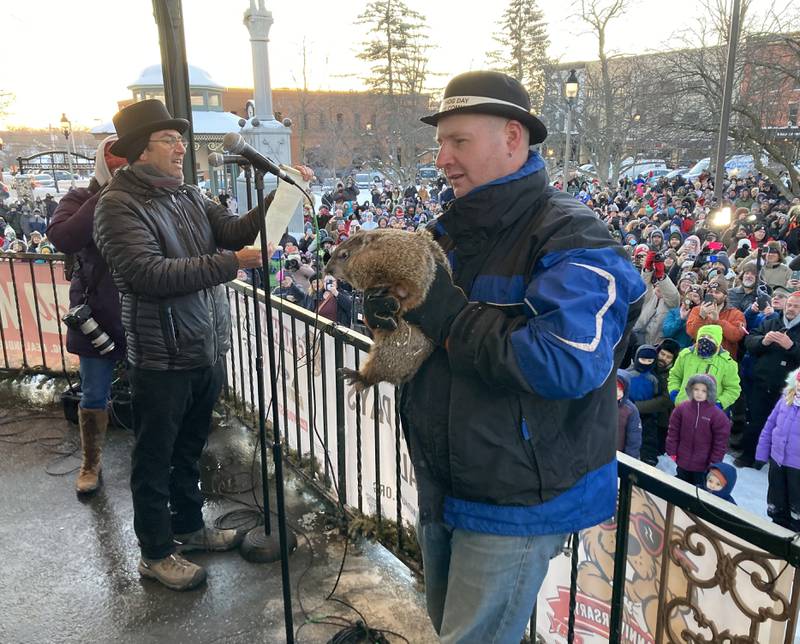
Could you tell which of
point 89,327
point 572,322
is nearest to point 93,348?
point 89,327

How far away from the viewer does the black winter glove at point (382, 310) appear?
1.73 metres

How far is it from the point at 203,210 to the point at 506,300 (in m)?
2.18

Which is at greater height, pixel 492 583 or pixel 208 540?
pixel 492 583

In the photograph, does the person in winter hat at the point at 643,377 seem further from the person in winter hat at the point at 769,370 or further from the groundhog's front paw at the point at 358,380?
the groundhog's front paw at the point at 358,380

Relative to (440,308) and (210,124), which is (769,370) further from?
(210,124)

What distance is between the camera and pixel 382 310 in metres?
1.73

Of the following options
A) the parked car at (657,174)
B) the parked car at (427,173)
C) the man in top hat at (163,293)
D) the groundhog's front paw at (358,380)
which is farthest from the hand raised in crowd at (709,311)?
the parked car at (427,173)

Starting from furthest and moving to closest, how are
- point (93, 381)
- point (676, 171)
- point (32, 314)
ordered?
point (676, 171) → point (32, 314) → point (93, 381)

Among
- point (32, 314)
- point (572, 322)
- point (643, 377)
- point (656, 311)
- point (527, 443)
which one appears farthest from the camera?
point (656, 311)

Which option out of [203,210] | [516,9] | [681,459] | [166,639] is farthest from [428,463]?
[516,9]

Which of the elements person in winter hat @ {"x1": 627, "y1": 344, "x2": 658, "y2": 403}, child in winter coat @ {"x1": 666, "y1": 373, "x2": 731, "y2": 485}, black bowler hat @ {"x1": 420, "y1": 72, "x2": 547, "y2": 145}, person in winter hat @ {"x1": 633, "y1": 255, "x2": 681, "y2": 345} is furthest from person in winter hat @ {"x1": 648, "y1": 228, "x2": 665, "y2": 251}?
black bowler hat @ {"x1": 420, "y1": 72, "x2": 547, "y2": 145}

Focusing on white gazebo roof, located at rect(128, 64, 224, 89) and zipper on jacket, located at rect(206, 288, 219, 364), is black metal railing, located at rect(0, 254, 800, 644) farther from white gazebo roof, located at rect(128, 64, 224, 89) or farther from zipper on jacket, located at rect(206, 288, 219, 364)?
white gazebo roof, located at rect(128, 64, 224, 89)

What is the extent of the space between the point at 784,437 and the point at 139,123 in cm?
552

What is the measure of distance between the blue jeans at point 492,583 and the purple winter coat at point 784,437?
4.57 m
